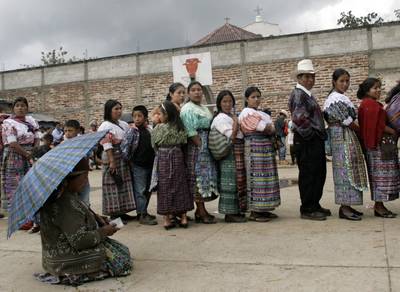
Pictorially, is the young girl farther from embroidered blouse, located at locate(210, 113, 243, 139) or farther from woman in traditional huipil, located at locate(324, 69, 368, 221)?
woman in traditional huipil, located at locate(324, 69, 368, 221)

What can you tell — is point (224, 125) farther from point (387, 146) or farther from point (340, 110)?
point (387, 146)

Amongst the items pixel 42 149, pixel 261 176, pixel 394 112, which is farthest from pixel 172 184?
pixel 394 112

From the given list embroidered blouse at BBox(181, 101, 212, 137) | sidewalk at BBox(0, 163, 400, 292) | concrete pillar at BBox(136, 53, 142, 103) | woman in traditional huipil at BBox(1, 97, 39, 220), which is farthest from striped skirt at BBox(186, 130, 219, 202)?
concrete pillar at BBox(136, 53, 142, 103)

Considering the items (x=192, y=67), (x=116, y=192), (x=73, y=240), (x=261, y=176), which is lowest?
(x=73, y=240)

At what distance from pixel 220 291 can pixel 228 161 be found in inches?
94.3

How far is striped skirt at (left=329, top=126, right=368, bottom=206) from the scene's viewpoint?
5.01 meters

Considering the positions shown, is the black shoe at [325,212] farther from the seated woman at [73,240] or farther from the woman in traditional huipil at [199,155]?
the seated woman at [73,240]

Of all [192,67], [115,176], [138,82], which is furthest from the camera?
[138,82]

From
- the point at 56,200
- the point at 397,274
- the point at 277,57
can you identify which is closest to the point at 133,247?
the point at 56,200

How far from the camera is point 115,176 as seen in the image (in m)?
5.52

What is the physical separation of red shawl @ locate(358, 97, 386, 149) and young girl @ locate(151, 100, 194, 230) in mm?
1999

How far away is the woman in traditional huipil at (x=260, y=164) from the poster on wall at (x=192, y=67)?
32.5 ft

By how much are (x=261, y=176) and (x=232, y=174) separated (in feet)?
1.13

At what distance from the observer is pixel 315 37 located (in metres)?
16.4
